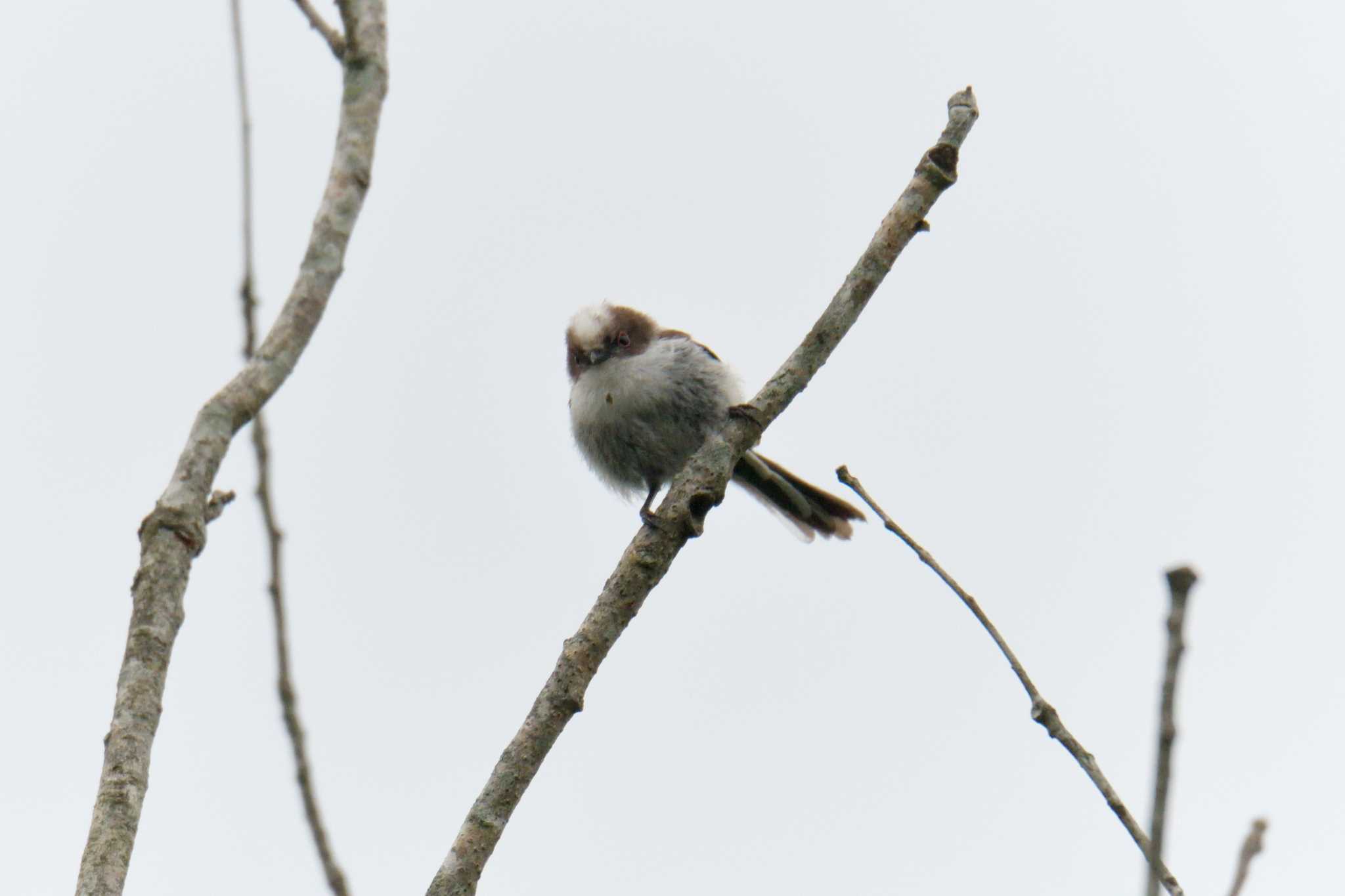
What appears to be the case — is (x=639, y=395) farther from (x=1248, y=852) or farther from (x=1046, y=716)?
(x=1248, y=852)

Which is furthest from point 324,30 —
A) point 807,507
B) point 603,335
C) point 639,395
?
point 807,507

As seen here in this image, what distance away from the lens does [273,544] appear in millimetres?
2793

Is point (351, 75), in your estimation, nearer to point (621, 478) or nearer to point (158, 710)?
point (158, 710)

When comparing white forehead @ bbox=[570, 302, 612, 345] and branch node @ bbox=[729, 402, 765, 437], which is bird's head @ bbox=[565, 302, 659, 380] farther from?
branch node @ bbox=[729, 402, 765, 437]

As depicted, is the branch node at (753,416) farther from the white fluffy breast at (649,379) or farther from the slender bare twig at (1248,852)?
the white fluffy breast at (649,379)

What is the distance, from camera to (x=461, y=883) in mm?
2305

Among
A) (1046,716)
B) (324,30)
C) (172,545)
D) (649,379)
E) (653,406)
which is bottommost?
(1046,716)

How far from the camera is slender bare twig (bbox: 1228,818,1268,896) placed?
4.76 ft

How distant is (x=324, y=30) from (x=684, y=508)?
1207 mm

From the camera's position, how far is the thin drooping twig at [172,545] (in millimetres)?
2092

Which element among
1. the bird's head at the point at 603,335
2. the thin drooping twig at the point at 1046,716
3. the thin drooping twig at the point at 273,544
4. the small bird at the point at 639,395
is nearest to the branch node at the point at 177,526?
the thin drooping twig at the point at 273,544

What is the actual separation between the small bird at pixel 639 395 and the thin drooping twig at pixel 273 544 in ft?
11.6

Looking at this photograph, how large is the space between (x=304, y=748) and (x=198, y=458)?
2.11 feet

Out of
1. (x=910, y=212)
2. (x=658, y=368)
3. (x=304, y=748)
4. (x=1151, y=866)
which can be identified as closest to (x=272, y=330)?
(x=304, y=748)
